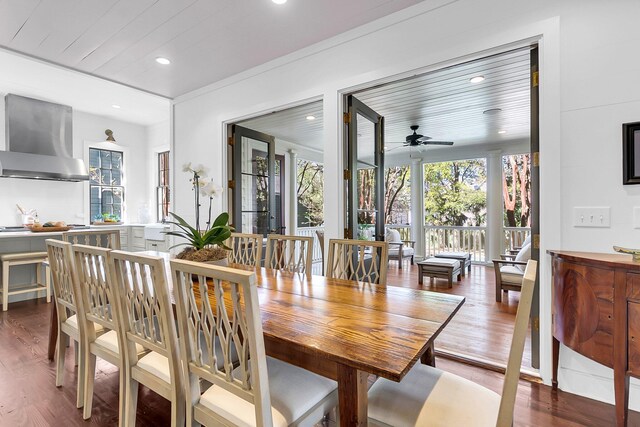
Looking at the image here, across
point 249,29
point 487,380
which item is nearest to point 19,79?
point 249,29

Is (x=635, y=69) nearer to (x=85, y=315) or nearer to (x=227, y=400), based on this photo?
(x=227, y=400)

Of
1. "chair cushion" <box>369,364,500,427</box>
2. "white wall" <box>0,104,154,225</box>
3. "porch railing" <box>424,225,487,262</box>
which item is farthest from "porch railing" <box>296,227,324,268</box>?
"chair cushion" <box>369,364,500,427</box>

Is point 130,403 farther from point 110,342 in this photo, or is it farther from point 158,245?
point 158,245

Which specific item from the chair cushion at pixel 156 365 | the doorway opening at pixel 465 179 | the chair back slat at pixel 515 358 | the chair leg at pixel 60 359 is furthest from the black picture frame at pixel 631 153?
the chair leg at pixel 60 359

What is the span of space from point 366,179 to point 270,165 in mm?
1647

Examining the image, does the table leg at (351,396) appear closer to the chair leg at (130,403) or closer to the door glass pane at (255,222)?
the chair leg at (130,403)

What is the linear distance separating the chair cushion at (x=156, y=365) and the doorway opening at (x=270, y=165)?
7.96ft

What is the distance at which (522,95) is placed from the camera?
3.96 metres

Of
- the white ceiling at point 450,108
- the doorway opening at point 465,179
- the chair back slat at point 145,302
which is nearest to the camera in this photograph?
the chair back slat at point 145,302

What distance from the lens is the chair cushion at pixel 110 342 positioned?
1.68m

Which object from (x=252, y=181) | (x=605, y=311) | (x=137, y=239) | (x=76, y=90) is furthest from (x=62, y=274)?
(x=137, y=239)

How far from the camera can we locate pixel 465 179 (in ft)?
24.9

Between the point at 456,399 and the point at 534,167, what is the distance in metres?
1.69

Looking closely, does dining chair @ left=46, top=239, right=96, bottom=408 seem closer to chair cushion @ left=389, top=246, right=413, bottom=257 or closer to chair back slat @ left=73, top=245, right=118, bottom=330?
chair back slat @ left=73, top=245, right=118, bottom=330
